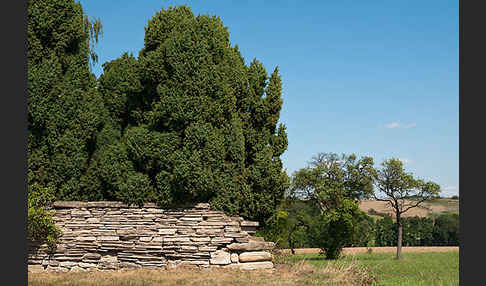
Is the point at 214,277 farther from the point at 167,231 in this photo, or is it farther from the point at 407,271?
the point at 407,271

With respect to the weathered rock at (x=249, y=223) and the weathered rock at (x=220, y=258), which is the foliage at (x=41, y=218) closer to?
the weathered rock at (x=220, y=258)

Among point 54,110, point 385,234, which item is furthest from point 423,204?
point 54,110

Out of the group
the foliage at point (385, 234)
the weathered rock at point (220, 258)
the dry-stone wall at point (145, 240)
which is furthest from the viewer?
the foliage at point (385, 234)

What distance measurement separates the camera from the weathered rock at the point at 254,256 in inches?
435

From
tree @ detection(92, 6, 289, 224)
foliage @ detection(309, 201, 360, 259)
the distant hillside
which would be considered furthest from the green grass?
the distant hillside

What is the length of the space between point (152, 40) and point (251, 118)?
12.8ft

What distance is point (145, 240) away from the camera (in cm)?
1130

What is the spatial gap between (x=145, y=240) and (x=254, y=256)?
9.72ft

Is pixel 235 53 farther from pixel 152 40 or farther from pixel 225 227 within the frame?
pixel 225 227

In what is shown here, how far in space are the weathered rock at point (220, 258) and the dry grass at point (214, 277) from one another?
274 millimetres

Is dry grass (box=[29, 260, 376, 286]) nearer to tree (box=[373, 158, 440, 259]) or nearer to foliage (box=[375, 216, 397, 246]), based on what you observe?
tree (box=[373, 158, 440, 259])

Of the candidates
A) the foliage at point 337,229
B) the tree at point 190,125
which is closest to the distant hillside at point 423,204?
the foliage at point 337,229

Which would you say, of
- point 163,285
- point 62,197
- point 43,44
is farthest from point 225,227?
point 43,44

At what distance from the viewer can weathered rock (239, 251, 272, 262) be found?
1104 cm
